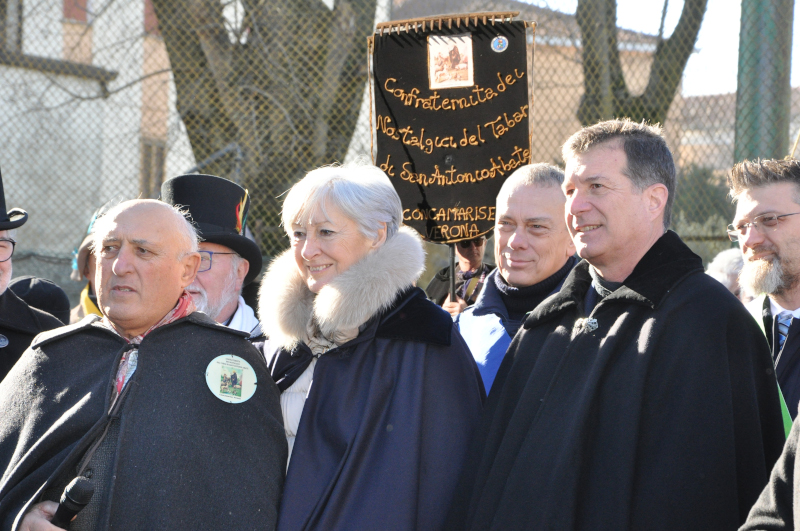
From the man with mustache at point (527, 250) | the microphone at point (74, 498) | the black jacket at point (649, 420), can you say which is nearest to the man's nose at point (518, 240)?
the man with mustache at point (527, 250)

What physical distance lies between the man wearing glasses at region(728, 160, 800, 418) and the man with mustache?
2.64ft

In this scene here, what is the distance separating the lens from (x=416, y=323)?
2902 mm

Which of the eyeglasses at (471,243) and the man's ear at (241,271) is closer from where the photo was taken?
the man's ear at (241,271)

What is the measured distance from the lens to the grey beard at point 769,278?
3502 mm

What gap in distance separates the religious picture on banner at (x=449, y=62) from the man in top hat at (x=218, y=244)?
1.23 m

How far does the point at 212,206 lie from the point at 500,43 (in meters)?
1.69

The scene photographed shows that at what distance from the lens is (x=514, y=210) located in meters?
3.61

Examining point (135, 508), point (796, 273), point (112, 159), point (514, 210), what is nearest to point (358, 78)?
point (112, 159)

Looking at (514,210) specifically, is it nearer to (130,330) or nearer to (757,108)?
(130,330)

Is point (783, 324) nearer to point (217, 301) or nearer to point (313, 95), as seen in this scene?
point (217, 301)

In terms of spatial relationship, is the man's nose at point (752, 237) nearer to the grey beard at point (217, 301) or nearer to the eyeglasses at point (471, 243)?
the eyeglasses at point (471, 243)

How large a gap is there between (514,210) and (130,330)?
169 centimetres

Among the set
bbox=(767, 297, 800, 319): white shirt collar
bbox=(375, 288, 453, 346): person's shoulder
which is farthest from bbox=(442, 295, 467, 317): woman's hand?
bbox=(767, 297, 800, 319): white shirt collar

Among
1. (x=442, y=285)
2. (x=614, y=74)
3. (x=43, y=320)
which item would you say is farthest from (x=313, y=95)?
(x=43, y=320)
